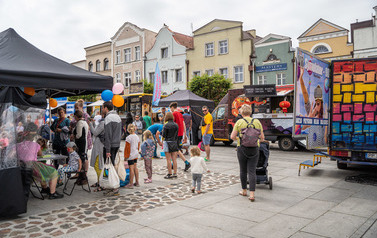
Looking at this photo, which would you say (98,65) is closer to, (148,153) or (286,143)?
(286,143)

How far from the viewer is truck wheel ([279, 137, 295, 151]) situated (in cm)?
1378

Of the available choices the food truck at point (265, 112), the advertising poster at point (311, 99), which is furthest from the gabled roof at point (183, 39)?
the advertising poster at point (311, 99)

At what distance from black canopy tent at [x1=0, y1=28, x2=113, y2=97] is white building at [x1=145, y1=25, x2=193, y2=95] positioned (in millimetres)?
25879

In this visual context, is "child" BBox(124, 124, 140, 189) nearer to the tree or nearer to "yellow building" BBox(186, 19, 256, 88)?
the tree

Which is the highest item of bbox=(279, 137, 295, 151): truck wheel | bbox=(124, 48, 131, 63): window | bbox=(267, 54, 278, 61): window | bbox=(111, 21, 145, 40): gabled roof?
bbox=(111, 21, 145, 40): gabled roof

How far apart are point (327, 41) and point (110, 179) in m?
26.2

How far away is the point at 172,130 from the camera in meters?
7.91

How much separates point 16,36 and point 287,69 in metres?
23.8

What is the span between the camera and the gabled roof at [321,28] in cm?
2677

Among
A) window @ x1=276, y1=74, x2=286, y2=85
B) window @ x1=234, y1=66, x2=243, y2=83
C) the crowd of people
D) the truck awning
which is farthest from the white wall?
the crowd of people

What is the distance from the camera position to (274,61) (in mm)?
27516

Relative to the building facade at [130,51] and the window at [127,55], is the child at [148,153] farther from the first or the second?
the window at [127,55]

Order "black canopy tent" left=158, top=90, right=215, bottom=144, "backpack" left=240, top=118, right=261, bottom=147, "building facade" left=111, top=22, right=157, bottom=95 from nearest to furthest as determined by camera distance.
→ "backpack" left=240, top=118, right=261, bottom=147 → "black canopy tent" left=158, top=90, right=215, bottom=144 → "building facade" left=111, top=22, right=157, bottom=95

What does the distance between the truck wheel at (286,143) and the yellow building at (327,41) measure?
15.8 metres
